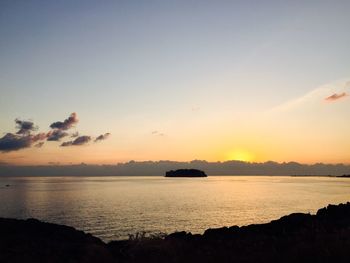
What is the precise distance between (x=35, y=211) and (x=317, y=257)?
259 feet

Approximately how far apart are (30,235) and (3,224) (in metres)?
2.89

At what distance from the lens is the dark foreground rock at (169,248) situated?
43.2 feet

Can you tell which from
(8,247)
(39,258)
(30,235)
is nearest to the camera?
(39,258)

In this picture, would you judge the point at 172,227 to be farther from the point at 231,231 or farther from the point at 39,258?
the point at 39,258

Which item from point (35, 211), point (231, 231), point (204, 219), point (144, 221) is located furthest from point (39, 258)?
point (35, 211)

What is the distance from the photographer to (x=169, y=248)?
53.3 feet

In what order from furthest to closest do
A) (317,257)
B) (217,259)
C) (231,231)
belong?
(231,231) < (217,259) < (317,257)

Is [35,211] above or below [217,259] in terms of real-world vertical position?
below

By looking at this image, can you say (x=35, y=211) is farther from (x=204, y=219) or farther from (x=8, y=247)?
(x=8, y=247)

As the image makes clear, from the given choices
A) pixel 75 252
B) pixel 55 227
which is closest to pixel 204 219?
pixel 55 227

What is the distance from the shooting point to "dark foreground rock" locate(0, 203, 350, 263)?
1318 cm

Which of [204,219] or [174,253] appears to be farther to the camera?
[204,219]

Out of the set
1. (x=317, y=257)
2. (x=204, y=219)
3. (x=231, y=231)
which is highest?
(x=317, y=257)

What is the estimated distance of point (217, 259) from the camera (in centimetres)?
1412
